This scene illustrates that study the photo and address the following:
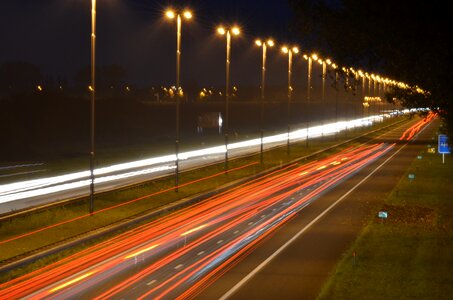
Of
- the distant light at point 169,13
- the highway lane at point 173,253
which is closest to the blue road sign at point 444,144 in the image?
the highway lane at point 173,253

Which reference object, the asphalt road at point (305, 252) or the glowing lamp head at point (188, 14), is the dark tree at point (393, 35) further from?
the glowing lamp head at point (188, 14)

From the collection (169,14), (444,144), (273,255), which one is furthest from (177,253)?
(444,144)

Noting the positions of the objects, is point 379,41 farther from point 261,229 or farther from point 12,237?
point 12,237

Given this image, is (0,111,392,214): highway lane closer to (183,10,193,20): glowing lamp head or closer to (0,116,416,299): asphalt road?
(0,116,416,299): asphalt road

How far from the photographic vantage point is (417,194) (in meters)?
29.2

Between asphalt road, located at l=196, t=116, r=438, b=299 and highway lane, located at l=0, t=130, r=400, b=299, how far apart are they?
1.41 feet

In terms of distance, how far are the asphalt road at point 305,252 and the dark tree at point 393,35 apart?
4.48 metres

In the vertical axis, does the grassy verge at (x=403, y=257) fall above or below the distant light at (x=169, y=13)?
below

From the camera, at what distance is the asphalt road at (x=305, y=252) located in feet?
44.4

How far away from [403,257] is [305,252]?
233 centimetres

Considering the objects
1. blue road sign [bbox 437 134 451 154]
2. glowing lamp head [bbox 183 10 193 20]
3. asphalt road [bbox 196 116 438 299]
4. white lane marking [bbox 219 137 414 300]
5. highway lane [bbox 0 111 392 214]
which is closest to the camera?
white lane marking [bbox 219 137 414 300]

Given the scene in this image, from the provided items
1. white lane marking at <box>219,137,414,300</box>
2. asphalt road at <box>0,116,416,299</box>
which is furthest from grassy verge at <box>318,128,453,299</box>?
white lane marking at <box>219,137,414,300</box>

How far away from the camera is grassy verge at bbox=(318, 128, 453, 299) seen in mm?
13039

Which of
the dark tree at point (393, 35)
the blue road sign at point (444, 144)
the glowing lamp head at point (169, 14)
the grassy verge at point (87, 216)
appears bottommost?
the grassy verge at point (87, 216)
